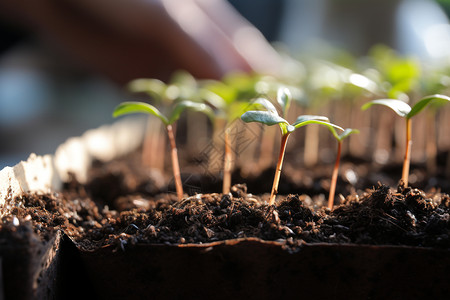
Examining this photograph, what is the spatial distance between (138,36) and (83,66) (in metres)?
1.16

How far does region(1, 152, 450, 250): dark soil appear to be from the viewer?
62 cm

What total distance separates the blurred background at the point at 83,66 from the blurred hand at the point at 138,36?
31cm

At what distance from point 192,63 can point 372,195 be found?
166cm

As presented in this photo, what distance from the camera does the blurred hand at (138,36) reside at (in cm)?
204

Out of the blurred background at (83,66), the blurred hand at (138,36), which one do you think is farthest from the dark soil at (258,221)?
the blurred background at (83,66)

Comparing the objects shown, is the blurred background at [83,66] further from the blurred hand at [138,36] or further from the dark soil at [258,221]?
the dark soil at [258,221]

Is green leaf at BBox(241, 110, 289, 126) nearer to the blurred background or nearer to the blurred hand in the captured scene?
the blurred hand

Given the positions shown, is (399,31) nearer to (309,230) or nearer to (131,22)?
(131,22)

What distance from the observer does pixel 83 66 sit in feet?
10.3

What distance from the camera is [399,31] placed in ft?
9.71

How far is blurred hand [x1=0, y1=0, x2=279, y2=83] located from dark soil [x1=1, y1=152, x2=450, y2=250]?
4.79 feet

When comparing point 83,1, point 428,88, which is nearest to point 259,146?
point 428,88

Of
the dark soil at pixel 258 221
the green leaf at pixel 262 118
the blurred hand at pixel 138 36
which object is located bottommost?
the dark soil at pixel 258 221

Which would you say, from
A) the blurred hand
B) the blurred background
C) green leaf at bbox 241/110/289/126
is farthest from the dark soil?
the blurred background
